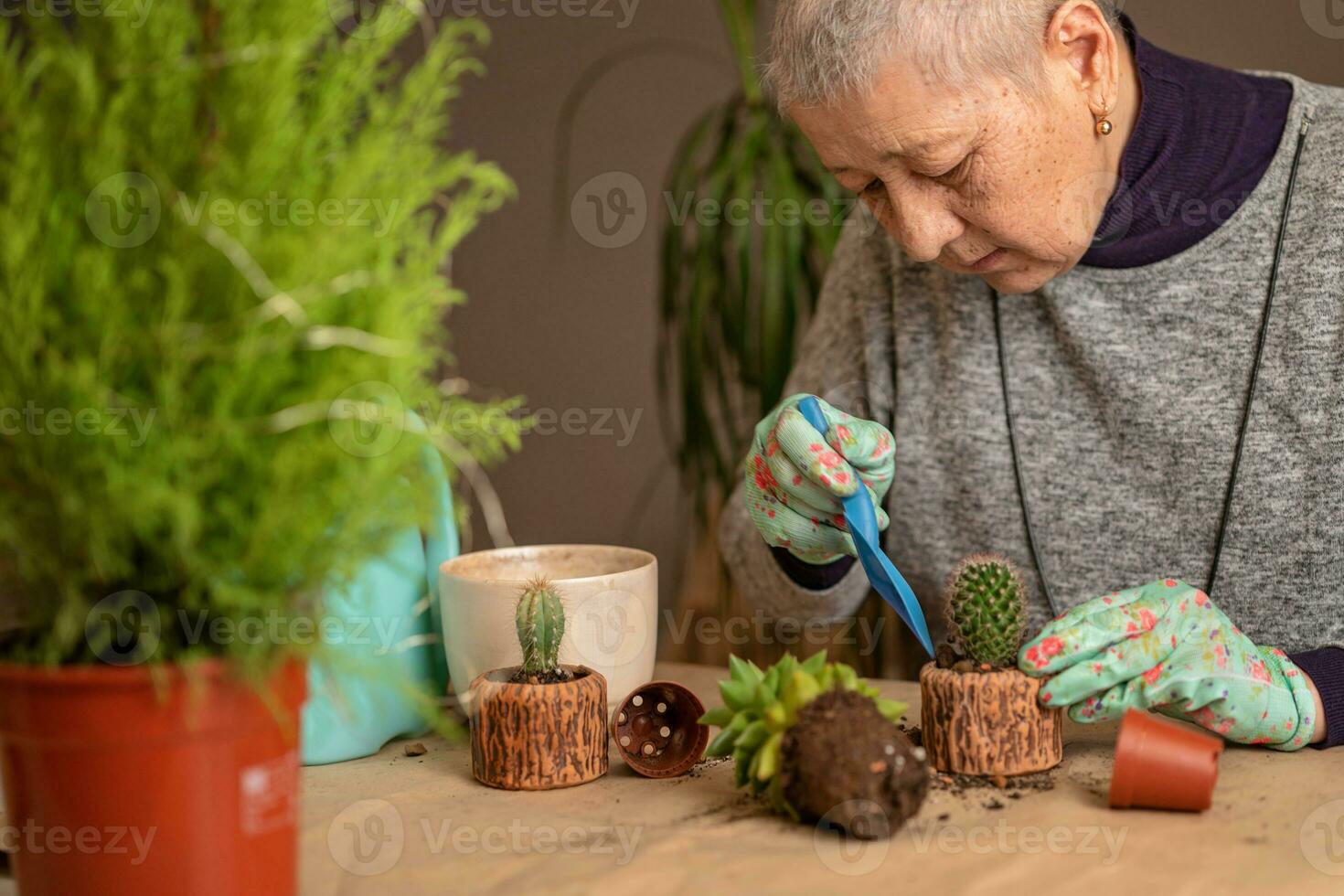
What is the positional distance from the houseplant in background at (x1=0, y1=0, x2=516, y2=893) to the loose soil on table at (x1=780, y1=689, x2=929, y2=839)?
1.03 feet

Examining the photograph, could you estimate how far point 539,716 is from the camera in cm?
88

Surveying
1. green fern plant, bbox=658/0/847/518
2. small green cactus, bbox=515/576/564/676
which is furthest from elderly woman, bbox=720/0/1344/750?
green fern plant, bbox=658/0/847/518

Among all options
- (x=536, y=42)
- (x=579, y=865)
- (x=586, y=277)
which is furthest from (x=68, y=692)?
(x=536, y=42)

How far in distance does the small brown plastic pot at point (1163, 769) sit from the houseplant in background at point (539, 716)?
378 millimetres

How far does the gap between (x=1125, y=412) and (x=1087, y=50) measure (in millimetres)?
433

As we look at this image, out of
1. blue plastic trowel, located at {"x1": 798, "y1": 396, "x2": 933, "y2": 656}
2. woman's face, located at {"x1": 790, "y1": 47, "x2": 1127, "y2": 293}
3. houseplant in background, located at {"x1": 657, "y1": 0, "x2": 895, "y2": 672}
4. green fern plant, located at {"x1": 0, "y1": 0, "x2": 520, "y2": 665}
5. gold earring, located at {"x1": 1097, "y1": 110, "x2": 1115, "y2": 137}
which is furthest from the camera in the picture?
houseplant in background, located at {"x1": 657, "y1": 0, "x2": 895, "y2": 672}

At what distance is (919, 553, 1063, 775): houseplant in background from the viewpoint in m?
0.88

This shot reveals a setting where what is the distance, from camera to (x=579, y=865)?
2.44 ft

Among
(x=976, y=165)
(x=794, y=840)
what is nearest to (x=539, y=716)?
(x=794, y=840)

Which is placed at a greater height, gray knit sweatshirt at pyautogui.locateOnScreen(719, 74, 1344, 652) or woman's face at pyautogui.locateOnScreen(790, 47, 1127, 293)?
woman's face at pyautogui.locateOnScreen(790, 47, 1127, 293)

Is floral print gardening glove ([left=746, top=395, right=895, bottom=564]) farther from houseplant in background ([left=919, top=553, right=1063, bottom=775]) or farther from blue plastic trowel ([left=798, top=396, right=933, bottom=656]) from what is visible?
houseplant in background ([left=919, top=553, right=1063, bottom=775])

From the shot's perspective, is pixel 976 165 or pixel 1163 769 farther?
pixel 976 165

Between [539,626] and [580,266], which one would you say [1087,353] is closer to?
[539,626]

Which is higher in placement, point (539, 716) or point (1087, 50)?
point (1087, 50)
